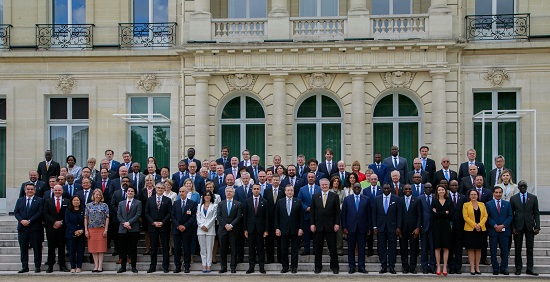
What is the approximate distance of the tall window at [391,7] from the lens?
2361 centimetres

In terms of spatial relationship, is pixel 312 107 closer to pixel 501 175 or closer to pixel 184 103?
pixel 184 103

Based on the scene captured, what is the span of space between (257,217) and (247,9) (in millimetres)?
9372

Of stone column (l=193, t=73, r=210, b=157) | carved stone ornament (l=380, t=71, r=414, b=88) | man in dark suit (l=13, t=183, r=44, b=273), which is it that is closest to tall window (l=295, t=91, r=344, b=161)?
carved stone ornament (l=380, t=71, r=414, b=88)

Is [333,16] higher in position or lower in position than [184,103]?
higher

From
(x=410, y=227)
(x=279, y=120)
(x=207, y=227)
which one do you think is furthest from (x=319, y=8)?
(x=207, y=227)

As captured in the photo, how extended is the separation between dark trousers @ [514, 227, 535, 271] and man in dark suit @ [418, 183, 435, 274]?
5.79 ft

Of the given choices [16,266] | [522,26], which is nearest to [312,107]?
[522,26]

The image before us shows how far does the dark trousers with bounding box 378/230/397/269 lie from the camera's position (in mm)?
16297

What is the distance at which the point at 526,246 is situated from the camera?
1634cm

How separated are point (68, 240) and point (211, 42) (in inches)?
325

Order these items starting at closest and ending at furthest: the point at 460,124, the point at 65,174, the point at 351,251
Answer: the point at 351,251
the point at 65,174
the point at 460,124

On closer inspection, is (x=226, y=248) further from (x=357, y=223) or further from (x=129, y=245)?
(x=357, y=223)

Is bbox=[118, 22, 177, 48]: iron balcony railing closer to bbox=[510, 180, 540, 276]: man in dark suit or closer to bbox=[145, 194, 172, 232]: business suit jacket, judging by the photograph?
bbox=[145, 194, 172, 232]: business suit jacket

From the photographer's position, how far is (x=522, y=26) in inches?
894
